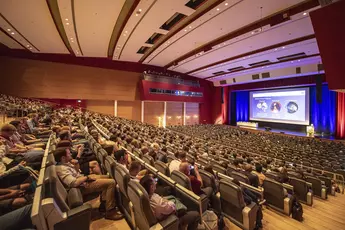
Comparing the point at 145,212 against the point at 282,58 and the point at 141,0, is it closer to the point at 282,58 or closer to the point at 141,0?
the point at 141,0

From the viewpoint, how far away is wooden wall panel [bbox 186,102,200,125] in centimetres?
2025

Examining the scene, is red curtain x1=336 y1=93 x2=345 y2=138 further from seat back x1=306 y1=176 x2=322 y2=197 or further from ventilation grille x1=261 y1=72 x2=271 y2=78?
seat back x1=306 y1=176 x2=322 y2=197

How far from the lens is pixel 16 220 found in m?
1.35

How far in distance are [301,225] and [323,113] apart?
53.2 feet

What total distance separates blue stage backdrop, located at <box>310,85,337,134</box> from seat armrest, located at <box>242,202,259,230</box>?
16.7m

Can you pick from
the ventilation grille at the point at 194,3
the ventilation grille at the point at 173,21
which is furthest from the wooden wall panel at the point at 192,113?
the ventilation grille at the point at 194,3

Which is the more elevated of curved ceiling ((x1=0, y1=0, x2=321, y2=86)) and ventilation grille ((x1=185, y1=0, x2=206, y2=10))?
ventilation grille ((x1=185, y1=0, x2=206, y2=10))

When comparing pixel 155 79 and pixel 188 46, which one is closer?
pixel 188 46

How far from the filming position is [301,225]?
110 inches

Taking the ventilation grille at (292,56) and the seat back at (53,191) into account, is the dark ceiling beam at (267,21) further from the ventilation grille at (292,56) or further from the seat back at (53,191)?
the seat back at (53,191)

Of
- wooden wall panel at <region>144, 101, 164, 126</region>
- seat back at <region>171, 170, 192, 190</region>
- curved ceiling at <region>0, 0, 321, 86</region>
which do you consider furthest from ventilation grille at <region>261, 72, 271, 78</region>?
seat back at <region>171, 170, 192, 190</region>

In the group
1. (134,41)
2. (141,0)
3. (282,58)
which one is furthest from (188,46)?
(282,58)

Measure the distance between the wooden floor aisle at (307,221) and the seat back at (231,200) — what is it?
0.16 meters

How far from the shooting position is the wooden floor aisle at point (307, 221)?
79.8 inches
